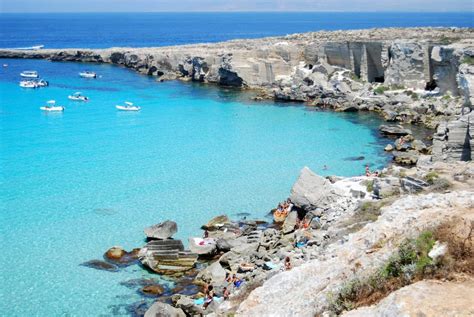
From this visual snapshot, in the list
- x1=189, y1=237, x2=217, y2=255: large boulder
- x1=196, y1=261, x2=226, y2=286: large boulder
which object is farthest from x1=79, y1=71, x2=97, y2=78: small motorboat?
x1=196, y1=261, x2=226, y2=286: large boulder

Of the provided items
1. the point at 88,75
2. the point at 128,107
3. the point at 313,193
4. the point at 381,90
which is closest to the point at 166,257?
the point at 313,193

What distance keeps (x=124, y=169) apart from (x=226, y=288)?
56.9 ft

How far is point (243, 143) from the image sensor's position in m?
40.7

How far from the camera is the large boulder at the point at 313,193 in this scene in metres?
25.0

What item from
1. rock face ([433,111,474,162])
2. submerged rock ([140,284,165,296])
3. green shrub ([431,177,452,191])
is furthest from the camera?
rock face ([433,111,474,162])

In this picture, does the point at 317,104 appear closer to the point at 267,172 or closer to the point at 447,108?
the point at 447,108

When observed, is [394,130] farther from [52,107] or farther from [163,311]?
[52,107]

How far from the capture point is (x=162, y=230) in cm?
2403

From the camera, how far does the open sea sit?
20922 mm

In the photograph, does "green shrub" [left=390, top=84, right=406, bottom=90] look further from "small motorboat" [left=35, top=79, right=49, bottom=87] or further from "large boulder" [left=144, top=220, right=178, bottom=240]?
"small motorboat" [left=35, top=79, right=49, bottom=87]

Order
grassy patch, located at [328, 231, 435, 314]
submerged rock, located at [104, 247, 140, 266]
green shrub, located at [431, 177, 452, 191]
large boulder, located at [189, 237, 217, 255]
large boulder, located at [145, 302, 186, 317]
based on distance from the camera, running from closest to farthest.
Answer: grassy patch, located at [328, 231, 435, 314], large boulder, located at [145, 302, 186, 317], green shrub, located at [431, 177, 452, 191], submerged rock, located at [104, 247, 140, 266], large boulder, located at [189, 237, 217, 255]

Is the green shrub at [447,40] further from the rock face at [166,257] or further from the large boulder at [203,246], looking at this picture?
the rock face at [166,257]

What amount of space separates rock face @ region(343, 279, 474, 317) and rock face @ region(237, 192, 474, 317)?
5.27 feet

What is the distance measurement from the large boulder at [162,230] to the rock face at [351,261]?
10.1 meters
